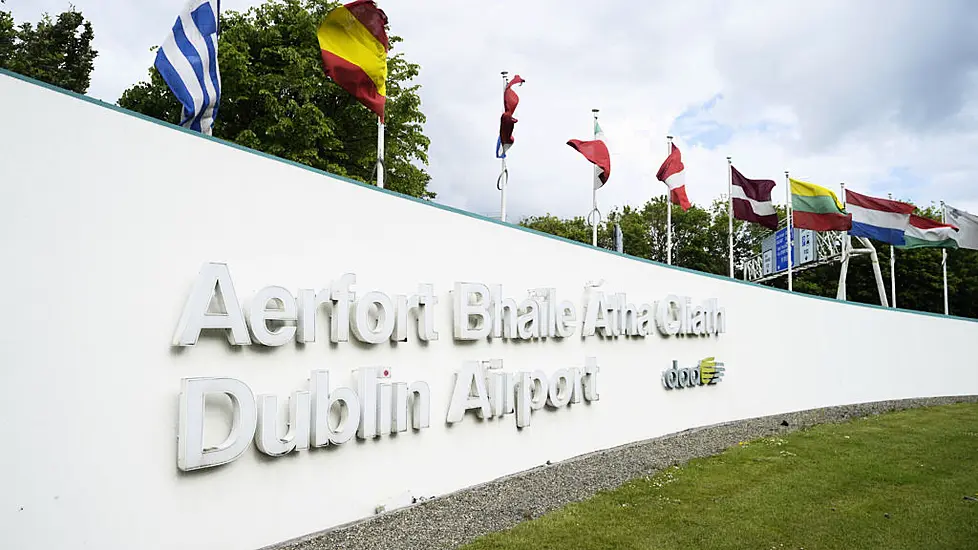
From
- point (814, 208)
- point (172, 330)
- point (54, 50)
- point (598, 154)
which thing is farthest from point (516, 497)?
point (54, 50)

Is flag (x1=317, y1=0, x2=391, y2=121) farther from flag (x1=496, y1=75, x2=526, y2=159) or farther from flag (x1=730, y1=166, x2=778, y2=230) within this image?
flag (x1=730, y1=166, x2=778, y2=230)

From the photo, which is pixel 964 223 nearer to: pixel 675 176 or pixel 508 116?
pixel 675 176

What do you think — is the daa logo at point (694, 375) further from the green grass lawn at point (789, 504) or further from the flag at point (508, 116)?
the flag at point (508, 116)

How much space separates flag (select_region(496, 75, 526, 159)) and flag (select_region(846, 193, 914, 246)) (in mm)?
10611

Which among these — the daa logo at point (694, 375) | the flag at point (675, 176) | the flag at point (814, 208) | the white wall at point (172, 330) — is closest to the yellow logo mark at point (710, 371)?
the daa logo at point (694, 375)

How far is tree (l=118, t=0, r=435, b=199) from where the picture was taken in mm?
19703

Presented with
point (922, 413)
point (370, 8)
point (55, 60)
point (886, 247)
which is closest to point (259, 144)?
point (55, 60)

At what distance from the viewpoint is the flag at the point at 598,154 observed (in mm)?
11281

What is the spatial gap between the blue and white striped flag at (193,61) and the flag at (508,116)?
437cm

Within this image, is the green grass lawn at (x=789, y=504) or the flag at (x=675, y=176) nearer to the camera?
the green grass lawn at (x=789, y=504)

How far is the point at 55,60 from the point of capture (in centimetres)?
2538

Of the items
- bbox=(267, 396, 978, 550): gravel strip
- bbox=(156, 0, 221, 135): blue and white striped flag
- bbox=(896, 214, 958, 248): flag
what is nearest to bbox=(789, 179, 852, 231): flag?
bbox=(896, 214, 958, 248): flag

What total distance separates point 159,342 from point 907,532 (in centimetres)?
659

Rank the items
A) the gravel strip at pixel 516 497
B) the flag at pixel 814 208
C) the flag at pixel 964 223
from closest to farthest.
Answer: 1. the gravel strip at pixel 516 497
2. the flag at pixel 814 208
3. the flag at pixel 964 223
